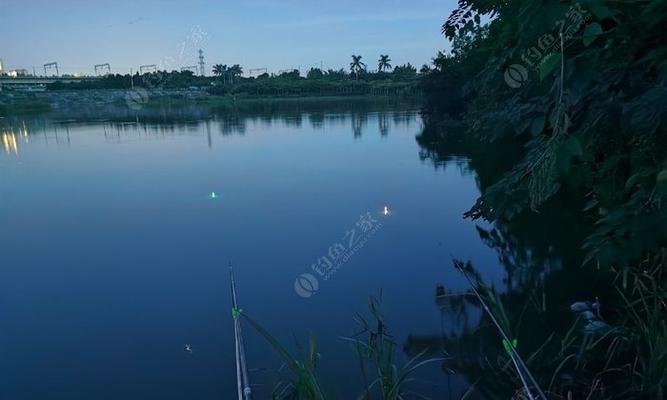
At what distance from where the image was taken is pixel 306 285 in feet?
25.2

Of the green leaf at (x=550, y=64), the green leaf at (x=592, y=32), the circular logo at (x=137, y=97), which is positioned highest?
the circular logo at (x=137, y=97)

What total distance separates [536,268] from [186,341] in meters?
5.38

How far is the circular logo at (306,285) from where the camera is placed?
7442 mm

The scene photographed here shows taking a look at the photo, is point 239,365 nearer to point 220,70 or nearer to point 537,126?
point 537,126

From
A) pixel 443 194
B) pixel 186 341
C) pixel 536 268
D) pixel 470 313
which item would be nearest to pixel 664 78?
pixel 470 313

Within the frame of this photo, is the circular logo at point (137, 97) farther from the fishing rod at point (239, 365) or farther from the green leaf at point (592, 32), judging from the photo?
the green leaf at point (592, 32)

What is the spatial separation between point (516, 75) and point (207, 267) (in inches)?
251

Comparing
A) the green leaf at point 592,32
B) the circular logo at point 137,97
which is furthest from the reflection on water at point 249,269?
the circular logo at point 137,97

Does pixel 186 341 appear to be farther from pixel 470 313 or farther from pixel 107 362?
pixel 470 313

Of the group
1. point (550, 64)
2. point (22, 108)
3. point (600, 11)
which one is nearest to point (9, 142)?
point (550, 64)

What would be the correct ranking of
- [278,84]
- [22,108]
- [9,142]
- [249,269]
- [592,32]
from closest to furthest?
[592,32], [249,269], [9,142], [22,108], [278,84]

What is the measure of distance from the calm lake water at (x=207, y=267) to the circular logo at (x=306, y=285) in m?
0.05

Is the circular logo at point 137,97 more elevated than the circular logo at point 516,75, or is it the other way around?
the circular logo at point 137,97

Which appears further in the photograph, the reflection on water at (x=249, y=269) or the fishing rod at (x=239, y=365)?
the reflection on water at (x=249, y=269)
